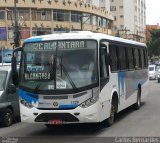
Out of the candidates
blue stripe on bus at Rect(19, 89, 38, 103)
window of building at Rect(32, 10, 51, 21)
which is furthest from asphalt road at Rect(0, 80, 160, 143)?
window of building at Rect(32, 10, 51, 21)

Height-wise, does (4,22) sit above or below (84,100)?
above

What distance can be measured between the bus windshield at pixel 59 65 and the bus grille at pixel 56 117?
25.6 inches

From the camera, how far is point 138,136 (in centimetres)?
1099

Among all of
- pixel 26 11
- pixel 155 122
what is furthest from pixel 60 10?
pixel 155 122

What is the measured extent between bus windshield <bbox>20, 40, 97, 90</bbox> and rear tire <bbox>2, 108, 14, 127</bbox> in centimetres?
221

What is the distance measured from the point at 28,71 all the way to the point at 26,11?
212 feet

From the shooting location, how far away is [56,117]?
11.4 m

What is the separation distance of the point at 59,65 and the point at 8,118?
327 centimetres

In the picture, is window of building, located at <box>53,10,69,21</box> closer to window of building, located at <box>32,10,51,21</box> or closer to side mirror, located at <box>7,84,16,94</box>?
window of building, located at <box>32,10,51,21</box>

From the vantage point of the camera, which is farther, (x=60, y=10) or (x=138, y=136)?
(x=60, y=10)

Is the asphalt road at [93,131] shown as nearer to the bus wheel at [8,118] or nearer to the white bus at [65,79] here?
the bus wheel at [8,118]

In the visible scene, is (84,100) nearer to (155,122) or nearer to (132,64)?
(155,122)

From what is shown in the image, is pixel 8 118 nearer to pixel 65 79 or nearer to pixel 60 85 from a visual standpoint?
pixel 60 85

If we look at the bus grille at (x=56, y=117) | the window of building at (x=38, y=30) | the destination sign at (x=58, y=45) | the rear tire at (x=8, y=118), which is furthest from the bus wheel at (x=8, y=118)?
the window of building at (x=38, y=30)
